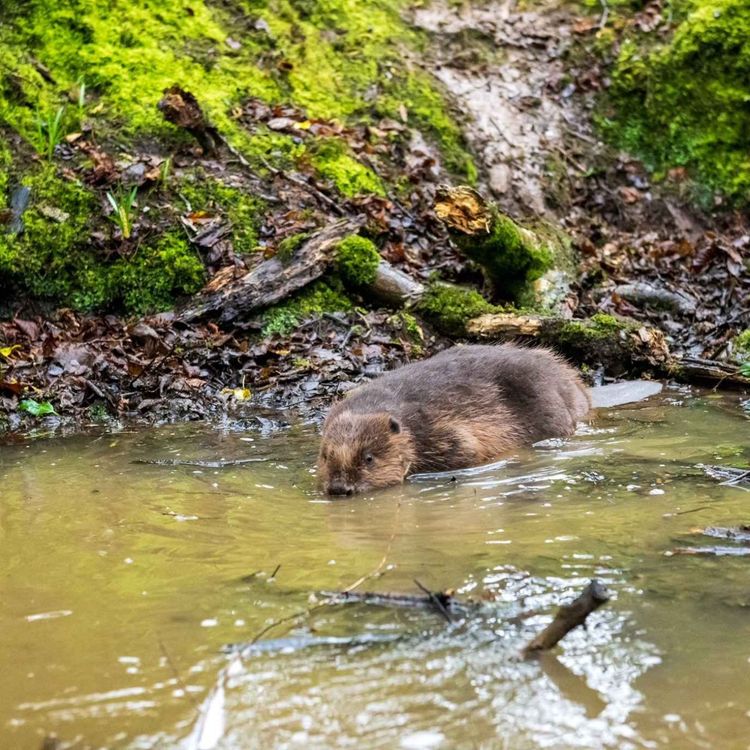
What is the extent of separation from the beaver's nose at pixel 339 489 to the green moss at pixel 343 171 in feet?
18.7

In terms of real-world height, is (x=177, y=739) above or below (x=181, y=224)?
below

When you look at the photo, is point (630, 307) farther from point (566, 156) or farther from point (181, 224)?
point (181, 224)

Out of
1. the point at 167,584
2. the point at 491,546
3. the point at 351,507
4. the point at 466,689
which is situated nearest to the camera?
the point at 466,689

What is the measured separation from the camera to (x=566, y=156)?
45.0 feet

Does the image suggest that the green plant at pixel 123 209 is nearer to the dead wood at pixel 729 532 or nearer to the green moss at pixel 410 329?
the green moss at pixel 410 329

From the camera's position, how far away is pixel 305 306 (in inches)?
391

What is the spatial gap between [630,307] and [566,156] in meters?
3.52

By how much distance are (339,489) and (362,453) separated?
378 millimetres

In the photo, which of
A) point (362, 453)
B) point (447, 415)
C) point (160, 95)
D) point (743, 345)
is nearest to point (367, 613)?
point (362, 453)

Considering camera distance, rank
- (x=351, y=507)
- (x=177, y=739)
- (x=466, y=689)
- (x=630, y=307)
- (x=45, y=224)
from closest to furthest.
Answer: (x=177, y=739), (x=466, y=689), (x=351, y=507), (x=45, y=224), (x=630, y=307)

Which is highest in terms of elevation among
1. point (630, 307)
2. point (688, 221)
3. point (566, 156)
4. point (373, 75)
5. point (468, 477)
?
point (373, 75)

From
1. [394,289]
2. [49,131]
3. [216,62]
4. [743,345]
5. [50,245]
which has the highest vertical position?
[216,62]

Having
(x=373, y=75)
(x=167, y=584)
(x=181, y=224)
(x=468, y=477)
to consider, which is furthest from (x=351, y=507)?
(x=373, y=75)

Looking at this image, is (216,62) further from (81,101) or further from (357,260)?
(357,260)
